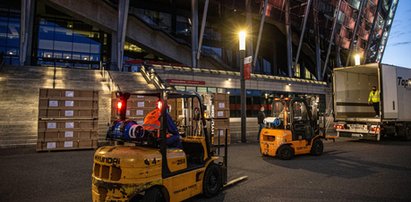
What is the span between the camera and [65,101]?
10.7 metres

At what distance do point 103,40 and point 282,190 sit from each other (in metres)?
30.0

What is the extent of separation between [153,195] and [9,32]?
31452 millimetres

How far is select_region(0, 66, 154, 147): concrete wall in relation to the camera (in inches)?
447

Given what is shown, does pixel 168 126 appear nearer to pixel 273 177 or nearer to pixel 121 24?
pixel 273 177

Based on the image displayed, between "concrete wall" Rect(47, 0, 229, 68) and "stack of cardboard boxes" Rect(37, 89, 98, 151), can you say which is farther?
"concrete wall" Rect(47, 0, 229, 68)

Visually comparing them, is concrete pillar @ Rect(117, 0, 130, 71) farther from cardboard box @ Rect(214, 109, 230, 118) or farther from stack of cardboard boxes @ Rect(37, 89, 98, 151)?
cardboard box @ Rect(214, 109, 230, 118)

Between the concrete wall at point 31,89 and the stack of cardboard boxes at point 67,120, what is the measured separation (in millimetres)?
1537

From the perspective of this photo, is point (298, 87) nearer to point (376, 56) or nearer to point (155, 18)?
point (155, 18)

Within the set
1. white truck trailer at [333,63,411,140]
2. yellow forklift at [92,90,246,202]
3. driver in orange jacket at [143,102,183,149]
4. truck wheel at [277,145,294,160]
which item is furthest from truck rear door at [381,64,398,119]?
driver in orange jacket at [143,102,183,149]

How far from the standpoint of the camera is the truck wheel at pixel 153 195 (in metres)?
3.72

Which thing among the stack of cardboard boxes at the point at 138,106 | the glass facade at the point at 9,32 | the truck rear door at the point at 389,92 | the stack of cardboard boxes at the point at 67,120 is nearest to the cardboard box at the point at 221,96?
the stack of cardboard boxes at the point at 138,106

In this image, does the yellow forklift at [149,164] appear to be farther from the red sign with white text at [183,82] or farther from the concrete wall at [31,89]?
the red sign with white text at [183,82]

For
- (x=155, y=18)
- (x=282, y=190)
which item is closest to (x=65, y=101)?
(x=282, y=190)

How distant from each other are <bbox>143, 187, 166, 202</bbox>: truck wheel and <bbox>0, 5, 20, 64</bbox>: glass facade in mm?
29787
